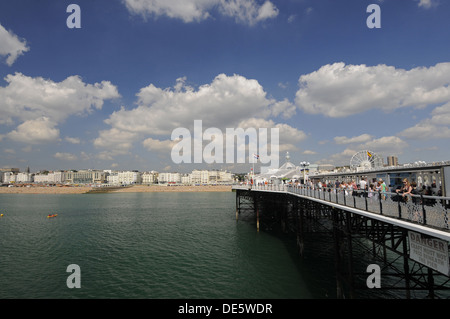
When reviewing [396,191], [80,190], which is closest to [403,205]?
[396,191]

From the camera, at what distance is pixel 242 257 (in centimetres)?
2122

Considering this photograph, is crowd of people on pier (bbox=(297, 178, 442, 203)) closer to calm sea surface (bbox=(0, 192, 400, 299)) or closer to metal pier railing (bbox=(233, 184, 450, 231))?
metal pier railing (bbox=(233, 184, 450, 231))

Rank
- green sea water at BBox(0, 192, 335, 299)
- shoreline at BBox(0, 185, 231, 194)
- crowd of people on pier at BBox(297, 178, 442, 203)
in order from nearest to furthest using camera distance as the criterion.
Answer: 1. crowd of people on pier at BBox(297, 178, 442, 203)
2. green sea water at BBox(0, 192, 335, 299)
3. shoreline at BBox(0, 185, 231, 194)

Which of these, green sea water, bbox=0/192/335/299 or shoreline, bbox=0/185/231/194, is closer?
green sea water, bbox=0/192/335/299

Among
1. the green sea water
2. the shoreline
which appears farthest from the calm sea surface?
the shoreline

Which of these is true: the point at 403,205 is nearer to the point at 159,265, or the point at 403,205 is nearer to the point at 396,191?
the point at 396,191

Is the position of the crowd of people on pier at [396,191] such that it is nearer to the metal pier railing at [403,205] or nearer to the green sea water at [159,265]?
the metal pier railing at [403,205]

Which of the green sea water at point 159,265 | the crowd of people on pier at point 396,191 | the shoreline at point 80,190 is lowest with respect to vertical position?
the green sea water at point 159,265

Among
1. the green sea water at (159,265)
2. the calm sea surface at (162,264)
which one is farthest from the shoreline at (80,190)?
the calm sea surface at (162,264)

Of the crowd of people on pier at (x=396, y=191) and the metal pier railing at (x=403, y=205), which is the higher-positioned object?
the crowd of people on pier at (x=396, y=191)
